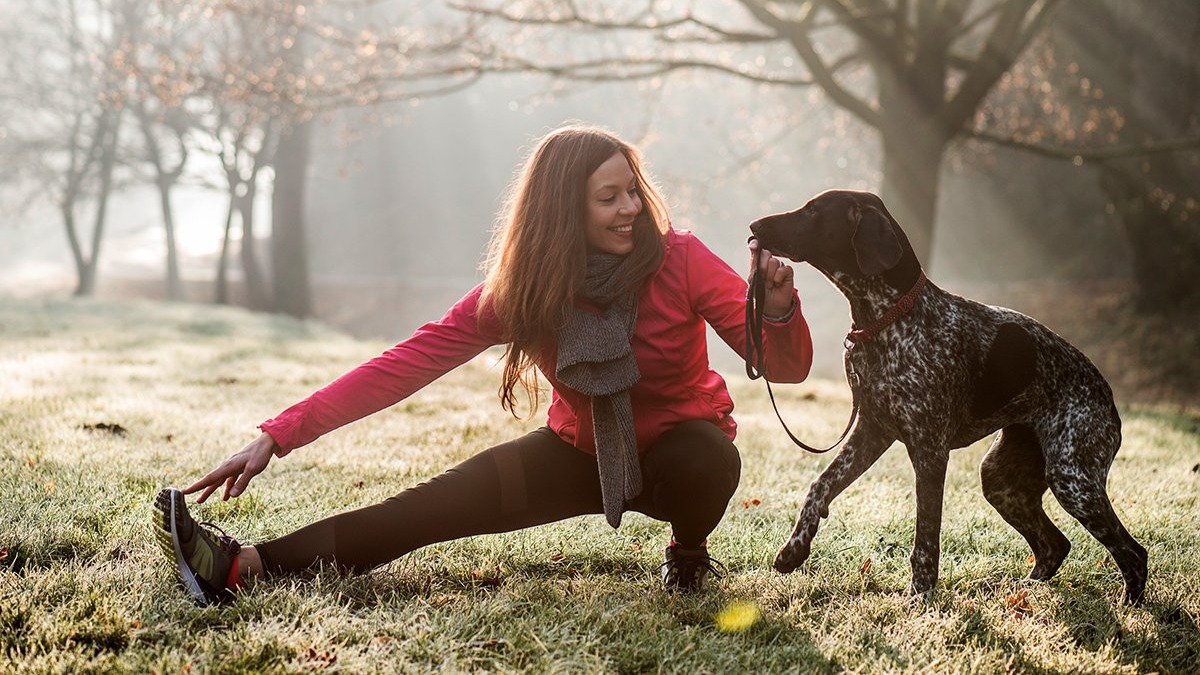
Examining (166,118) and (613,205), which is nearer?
(613,205)

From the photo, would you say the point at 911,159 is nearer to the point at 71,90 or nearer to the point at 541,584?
the point at 541,584

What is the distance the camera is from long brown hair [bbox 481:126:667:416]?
346 centimetres

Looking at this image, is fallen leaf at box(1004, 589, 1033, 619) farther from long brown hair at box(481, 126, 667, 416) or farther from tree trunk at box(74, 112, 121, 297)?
tree trunk at box(74, 112, 121, 297)

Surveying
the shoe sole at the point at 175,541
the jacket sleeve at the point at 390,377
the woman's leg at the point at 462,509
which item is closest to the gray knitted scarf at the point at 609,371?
the woman's leg at the point at 462,509

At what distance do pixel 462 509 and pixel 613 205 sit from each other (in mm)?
1246

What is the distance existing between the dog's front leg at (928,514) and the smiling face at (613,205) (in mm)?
1327

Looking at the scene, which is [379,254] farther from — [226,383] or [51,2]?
[226,383]

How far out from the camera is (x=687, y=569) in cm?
348

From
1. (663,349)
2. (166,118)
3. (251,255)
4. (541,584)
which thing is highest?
(166,118)

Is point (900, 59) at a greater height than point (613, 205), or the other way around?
point (900, 59)

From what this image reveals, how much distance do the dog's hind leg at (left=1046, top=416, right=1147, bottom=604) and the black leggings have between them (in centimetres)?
119

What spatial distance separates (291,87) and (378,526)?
369 inches

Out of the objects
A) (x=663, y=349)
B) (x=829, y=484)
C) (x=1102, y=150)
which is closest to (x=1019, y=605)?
(x=829, y=484)

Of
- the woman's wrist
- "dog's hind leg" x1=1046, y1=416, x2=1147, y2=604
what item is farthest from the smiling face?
"dog's hind leg" x1=1046, y1=416, x2=1147, y2=604
